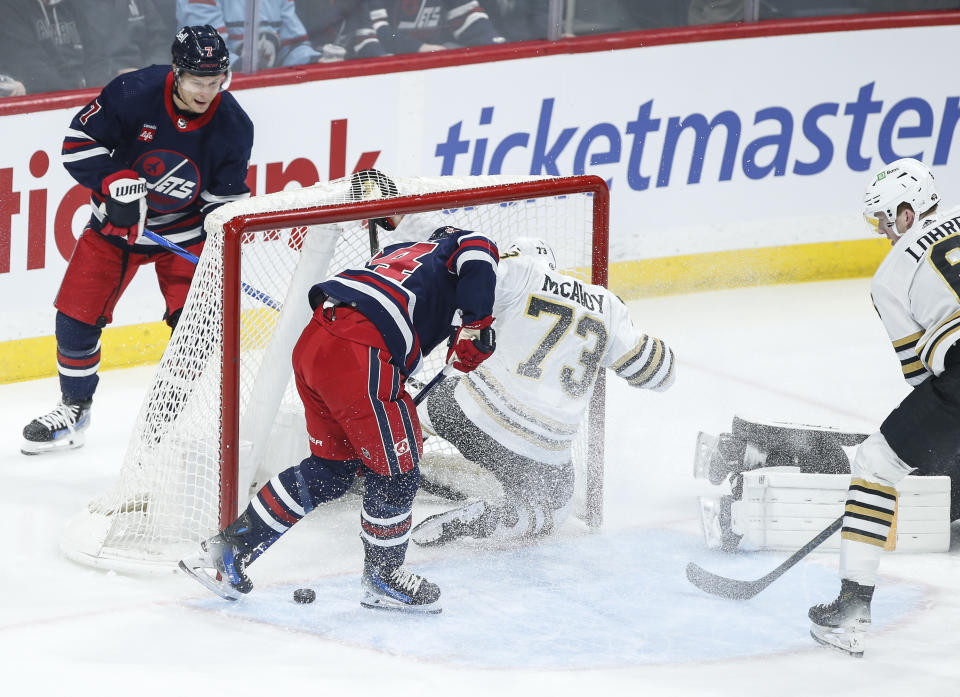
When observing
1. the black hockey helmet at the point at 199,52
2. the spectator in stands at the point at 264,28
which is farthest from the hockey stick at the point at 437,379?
the spectator in stands at the point at 264,28

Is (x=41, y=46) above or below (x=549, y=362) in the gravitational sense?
above

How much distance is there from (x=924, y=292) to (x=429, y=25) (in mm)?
2819

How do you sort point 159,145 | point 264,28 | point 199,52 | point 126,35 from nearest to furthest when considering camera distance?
point 199,52
point 159,145
point 126,35
point 264,28

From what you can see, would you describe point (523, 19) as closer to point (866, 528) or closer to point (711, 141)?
point (711, 141)

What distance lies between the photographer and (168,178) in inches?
152

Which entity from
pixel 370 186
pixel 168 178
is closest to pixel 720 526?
pixel 370 186

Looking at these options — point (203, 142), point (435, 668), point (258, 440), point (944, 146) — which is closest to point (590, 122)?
point (944, 146)

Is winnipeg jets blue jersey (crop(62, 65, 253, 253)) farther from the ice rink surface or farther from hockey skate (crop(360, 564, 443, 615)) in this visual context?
hockey skate (crop(360, 564, 443, 615))

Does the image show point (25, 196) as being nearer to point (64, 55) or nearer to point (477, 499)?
point (64, 55)

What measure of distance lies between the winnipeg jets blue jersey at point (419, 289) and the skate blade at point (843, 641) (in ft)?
3.15

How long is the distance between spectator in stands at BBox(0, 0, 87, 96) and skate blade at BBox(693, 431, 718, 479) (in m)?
2.29

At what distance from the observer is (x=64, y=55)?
4.65m

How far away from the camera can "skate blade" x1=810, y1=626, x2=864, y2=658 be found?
9.86 feet

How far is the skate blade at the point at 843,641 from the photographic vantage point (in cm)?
301
